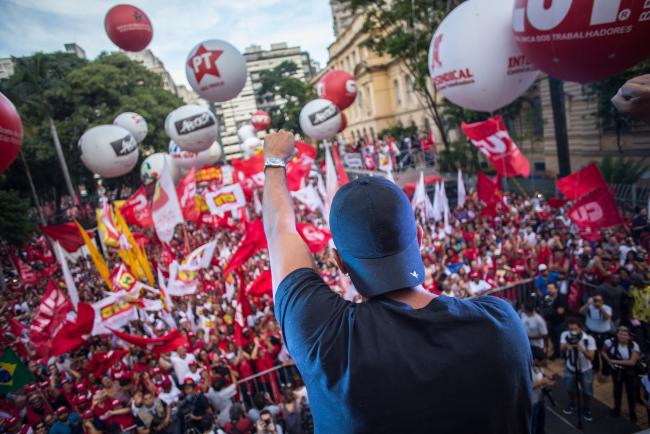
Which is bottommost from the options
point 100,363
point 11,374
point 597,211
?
point 100,363

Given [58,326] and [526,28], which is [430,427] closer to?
[526,28]

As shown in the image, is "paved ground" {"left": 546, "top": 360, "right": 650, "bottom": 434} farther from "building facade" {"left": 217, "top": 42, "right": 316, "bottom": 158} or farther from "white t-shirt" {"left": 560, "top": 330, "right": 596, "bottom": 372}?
"building facade" {"left": 217, "top": 42, "right": 316, "bottom": 158}

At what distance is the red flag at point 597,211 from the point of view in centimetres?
713

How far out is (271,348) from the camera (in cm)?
687

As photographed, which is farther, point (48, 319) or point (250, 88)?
point (250, 88)

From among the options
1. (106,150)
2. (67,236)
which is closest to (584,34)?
(106,150)

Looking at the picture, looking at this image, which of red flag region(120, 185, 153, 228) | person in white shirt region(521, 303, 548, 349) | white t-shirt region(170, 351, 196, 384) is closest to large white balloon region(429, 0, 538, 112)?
person in white shirt region(521, 303, 548, 349)

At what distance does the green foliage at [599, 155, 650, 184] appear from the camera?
8281mm

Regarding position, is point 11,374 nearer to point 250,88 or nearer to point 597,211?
point 597,211

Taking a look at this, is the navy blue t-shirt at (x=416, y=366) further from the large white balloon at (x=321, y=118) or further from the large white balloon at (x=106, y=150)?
the large white balloon at (x=321, y=118)

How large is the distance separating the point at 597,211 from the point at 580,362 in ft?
10.3

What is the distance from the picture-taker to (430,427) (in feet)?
3.08

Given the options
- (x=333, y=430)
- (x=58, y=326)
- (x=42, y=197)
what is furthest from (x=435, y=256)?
(x=42, y=197)

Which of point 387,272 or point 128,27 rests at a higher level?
Answer: point 128,27
